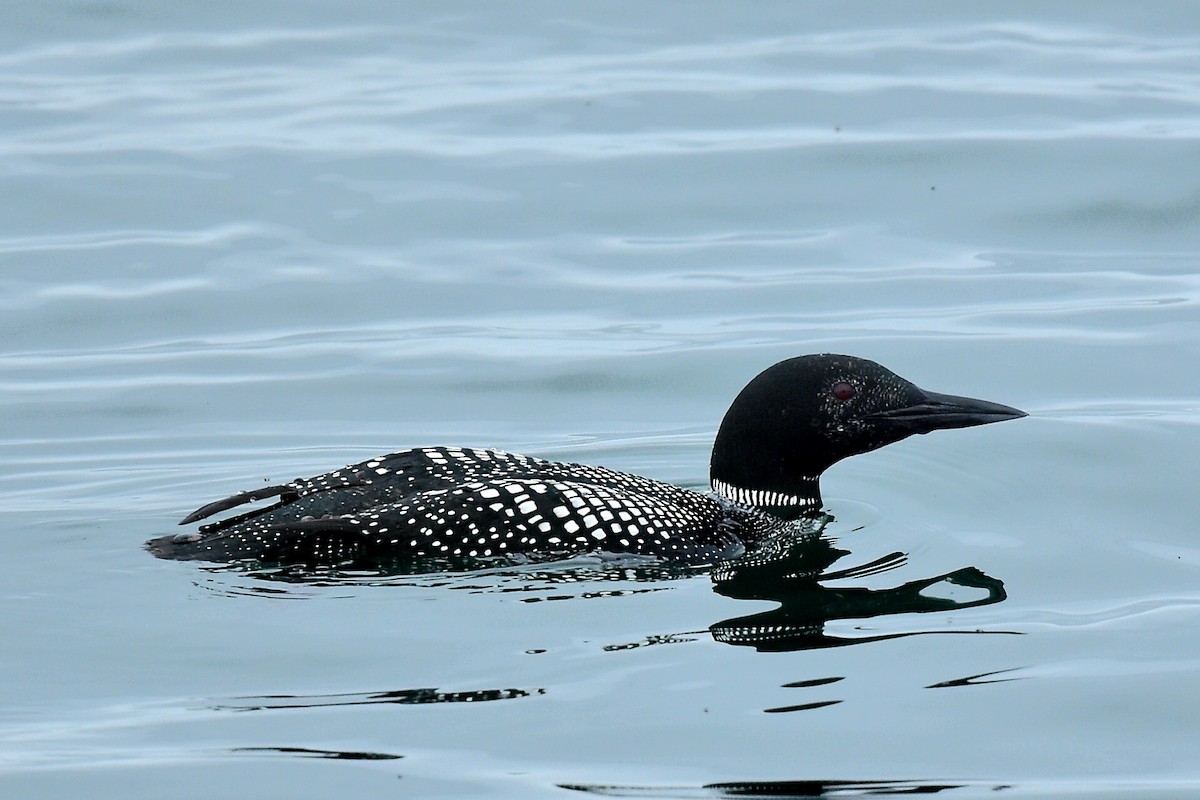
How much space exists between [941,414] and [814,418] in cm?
44

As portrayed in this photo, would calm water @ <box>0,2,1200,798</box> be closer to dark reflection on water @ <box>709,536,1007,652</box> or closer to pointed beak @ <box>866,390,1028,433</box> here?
dark reflection on water @ <box>709,536,1007,652</box>

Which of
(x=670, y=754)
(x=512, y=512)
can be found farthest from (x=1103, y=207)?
(x=670, y=754)

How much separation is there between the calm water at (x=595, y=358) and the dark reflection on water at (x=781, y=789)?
0.01m

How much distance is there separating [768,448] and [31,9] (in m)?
10.0

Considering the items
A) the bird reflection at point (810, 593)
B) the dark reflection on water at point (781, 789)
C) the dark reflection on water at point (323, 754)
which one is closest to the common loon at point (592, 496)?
the bird reflection at point (810, 593)

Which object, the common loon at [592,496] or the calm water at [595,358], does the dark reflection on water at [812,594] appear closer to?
the calm water at [595,358]

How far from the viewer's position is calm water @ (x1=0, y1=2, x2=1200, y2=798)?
4547 mm

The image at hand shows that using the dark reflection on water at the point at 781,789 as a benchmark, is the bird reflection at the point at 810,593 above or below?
above

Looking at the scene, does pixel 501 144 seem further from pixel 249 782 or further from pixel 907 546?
pixel 249 782

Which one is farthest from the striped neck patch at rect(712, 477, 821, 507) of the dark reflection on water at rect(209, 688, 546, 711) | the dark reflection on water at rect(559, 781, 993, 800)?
the dark reflection on water at rect(559, 781, 993, 800)

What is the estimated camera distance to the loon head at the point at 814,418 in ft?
20.8

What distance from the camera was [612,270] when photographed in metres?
9.90

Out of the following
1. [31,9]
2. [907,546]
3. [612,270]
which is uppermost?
[31,9]

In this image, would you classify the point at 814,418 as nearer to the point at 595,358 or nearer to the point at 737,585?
the point at 737,585
